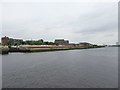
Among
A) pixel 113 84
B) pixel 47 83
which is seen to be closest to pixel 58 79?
pixel 47 83

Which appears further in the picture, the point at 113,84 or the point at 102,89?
the point at 113,84

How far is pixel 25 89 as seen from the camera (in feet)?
37.4

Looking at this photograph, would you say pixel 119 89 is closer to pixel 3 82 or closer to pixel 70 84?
pixel 70 84

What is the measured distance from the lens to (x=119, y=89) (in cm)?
1180

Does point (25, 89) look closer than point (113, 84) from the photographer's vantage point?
Yes

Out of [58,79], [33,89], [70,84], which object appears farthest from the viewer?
[58,79]

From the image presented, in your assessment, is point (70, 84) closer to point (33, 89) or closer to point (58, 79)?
point (58, 79)

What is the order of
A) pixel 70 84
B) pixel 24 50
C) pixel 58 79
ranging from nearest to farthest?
pixel 70 84 → pixel 58 79 → pixel 24 50

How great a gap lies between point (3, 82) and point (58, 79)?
4.78 metres

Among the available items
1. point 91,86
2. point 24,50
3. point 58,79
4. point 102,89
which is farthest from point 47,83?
→ point 24,50

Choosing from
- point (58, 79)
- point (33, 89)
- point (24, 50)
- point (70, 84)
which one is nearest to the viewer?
point (33, 89)

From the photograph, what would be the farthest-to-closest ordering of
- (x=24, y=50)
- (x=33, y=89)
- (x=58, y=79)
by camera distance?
(x=24, y=50) → (x=58, y=79) → (x=33, y=89)

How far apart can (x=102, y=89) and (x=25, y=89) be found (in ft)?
18.5

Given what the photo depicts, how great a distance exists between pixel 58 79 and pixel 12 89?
4375 mm
